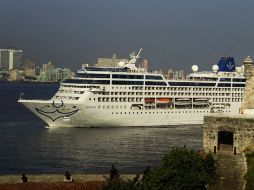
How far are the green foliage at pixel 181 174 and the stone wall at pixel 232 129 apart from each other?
2926mm

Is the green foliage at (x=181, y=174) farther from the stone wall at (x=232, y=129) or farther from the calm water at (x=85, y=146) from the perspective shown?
the calm water at (x=85, y=146)

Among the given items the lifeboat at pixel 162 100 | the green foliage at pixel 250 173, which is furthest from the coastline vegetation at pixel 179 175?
the lifeboat at pixel 162 100

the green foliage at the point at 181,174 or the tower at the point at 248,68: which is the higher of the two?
the tower at the point at 248,68

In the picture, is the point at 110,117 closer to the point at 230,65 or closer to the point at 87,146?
the point at 87,146

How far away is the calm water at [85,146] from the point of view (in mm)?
38125

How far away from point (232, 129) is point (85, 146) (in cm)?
2424

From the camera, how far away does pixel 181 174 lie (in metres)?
21.8

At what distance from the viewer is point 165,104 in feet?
226

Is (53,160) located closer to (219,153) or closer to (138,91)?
(219,153)

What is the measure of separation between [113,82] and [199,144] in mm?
17671

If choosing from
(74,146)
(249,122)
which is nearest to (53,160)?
(74,146)

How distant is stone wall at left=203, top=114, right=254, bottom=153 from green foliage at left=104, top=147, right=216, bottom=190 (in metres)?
2.93

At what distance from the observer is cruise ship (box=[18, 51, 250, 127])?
61125 millimetres

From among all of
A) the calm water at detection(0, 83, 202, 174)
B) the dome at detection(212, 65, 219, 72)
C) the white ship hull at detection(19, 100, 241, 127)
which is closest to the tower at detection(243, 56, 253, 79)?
the calm water at detection(0, 83, 202, 174)
